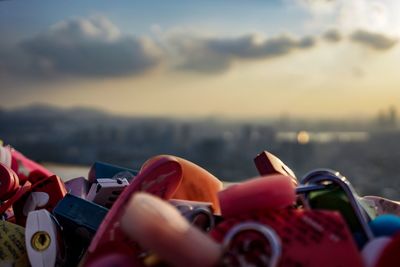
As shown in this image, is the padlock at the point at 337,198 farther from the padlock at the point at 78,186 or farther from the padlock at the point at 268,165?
the padlock at the point at 78,186

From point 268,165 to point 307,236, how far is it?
12 cm

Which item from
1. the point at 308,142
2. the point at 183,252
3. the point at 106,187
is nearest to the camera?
the point at 183,252

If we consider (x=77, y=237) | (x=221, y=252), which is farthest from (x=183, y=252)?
(x=77, y=237)

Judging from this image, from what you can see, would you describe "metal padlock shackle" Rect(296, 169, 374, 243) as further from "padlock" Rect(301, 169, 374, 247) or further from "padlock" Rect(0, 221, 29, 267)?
"padlock" Rect(0, 221, 29, 267)

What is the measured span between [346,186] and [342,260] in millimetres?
97

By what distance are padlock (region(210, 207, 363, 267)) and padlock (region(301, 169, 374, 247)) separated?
0.04 m

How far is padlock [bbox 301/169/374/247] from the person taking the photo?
0.39 m

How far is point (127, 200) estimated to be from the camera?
15.7 inches

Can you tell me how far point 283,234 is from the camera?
33 centimetres

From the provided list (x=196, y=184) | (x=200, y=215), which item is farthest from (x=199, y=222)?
(x=196, y=184)

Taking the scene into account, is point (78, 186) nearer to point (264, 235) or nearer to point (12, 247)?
point (12, 247)

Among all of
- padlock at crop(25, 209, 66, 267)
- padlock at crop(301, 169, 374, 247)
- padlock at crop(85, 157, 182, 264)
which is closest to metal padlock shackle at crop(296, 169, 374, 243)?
padlock at crop(301, 169, 374, 247)

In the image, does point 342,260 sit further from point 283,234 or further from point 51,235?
point 51,235

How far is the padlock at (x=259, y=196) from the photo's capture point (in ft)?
1.14
